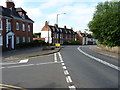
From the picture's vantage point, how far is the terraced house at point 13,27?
3166cm

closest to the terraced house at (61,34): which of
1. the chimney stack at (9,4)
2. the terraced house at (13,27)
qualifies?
the terraced house at (13,27)

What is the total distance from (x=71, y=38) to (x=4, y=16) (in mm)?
67633

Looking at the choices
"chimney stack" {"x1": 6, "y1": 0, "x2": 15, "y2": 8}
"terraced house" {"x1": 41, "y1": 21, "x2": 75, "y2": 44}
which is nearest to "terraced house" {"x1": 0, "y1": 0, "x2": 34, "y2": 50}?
"chimney stack" {"x1": 6, "y1": 0, "x2": 15, "y2": 8}

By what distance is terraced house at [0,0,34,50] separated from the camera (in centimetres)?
3166

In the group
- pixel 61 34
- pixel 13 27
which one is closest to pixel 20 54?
pixel 13 27

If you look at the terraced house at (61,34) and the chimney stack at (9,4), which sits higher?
the chimney stack at (9,4)

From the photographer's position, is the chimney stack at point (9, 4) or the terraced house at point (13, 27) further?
the chimney stack at point (9, 4)

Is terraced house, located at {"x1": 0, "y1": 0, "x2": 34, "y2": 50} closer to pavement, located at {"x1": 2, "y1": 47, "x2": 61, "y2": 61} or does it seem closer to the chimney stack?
the chimney stack

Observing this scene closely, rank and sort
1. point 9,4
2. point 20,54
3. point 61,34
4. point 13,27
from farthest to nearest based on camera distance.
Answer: point 61,34
point 9,4
point 13,27
point 20,54

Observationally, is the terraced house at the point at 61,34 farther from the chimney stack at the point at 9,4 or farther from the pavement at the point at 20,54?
the pavement at the point at 20,54

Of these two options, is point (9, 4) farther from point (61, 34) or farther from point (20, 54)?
point (61, 34)

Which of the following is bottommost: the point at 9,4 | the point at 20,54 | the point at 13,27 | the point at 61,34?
the point at 20,54

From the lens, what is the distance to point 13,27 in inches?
1404

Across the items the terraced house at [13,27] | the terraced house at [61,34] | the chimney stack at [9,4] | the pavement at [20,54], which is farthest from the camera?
the terraced house at [61,34]
